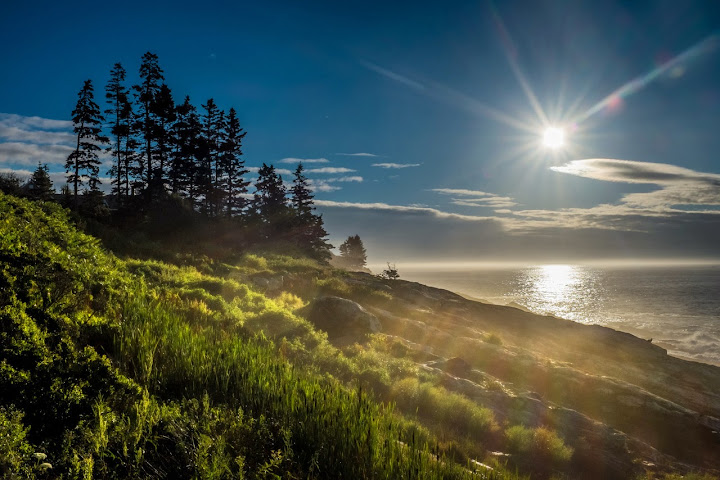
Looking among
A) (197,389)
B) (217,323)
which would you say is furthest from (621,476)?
(217,323)

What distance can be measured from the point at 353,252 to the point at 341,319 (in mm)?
78528

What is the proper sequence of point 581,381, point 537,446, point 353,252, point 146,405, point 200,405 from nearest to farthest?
point 146,405 → point 200,405 → point 537,446 → point 581,381 → point 353,252

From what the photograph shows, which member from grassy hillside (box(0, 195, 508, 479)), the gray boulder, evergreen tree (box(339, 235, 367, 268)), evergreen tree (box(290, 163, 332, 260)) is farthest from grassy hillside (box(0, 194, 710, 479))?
evergreen tree (box(339, 235, 367, 268))

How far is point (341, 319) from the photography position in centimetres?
1529

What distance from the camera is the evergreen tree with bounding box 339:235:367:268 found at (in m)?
91.7

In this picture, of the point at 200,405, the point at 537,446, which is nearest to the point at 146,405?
the point at 200,405

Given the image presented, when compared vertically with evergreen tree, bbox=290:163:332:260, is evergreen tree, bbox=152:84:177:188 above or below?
above

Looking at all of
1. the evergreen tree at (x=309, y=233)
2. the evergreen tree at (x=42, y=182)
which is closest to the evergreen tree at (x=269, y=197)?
the evergreen tree at (x=309, y=233)

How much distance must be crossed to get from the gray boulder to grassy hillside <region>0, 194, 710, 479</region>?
3.45 m

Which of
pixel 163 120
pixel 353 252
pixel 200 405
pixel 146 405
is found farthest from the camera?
pixel 353 252

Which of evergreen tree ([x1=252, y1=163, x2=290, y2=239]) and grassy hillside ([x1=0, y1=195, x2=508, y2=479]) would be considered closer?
grassy hillside ([x1=0, y1=195, x2=508, y2=479])

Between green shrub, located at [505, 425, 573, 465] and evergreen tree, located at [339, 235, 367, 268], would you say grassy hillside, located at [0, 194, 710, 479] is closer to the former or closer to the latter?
green shrub, located at [505, 425, 573, 465]

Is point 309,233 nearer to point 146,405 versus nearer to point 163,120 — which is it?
point 163,120

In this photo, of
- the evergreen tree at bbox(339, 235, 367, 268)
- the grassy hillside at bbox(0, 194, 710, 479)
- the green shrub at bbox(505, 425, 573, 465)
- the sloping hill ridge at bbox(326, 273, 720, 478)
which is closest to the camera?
the grassy hillside at bbox(0, 194, 710, 479)
